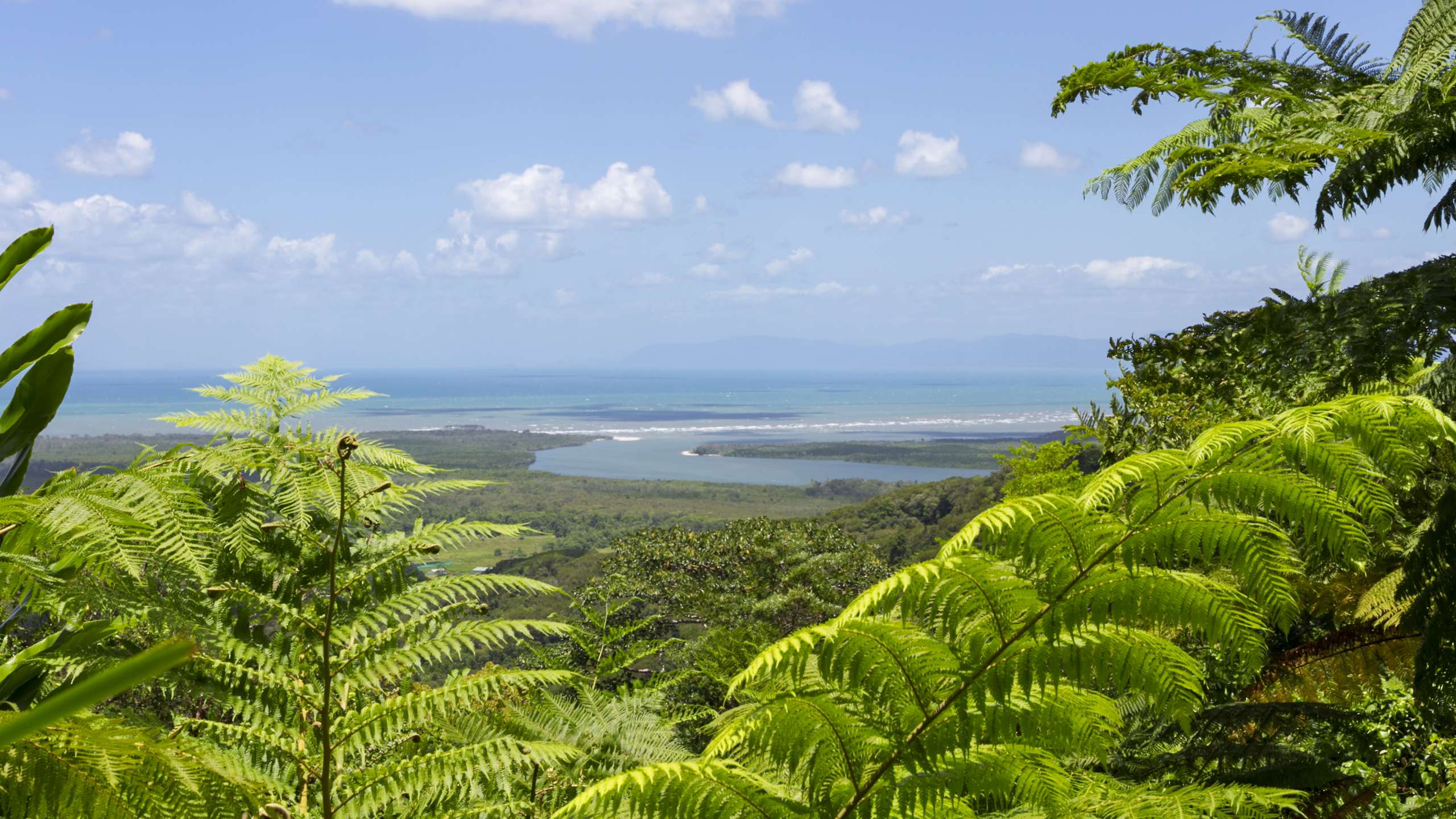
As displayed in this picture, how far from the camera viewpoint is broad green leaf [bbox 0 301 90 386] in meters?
1.55

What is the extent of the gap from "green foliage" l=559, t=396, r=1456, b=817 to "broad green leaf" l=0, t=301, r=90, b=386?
1.18 metres

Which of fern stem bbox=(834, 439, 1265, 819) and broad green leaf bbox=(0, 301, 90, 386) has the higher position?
broad green leaf bbox=(0, 301, 90, 386)

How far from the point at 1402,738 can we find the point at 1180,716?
9.79ft

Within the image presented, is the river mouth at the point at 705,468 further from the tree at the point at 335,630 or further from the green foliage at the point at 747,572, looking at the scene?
the tree at the point at 335,630

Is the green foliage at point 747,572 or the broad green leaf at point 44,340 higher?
the broad green leaf at point 44,340

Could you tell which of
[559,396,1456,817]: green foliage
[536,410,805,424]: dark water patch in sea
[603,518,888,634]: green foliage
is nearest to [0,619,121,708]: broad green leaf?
[559,396,1456,817]: green foliage

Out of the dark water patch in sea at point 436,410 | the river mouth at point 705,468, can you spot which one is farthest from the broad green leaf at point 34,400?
the dark water patch in sea at point 436,410

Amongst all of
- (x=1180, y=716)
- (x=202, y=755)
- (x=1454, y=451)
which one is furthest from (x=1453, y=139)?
(x=202, y=755)

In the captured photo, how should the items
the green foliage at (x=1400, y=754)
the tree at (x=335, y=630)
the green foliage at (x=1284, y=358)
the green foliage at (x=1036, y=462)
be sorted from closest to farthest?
1. the tree at (x=335, y=630)
2. the green foliage at (x=1400, y=754)
3. the green foliage at (x=1284, y=358)
4. the green foliage at (x=1036, y=462)

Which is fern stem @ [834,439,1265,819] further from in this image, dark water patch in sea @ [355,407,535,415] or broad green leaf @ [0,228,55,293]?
dark water patch in sea @ [355,407,535,415]

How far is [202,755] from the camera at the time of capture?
148cm

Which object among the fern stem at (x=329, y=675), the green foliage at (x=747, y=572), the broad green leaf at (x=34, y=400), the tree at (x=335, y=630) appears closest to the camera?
the broad green leaf at (x=34, y=400)

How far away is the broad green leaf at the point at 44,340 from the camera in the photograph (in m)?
1.55

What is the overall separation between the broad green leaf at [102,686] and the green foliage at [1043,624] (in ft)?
3.79
